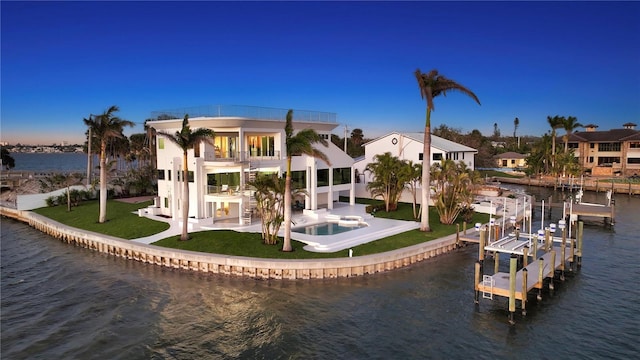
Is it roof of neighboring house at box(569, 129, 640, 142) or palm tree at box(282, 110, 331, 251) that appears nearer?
palm tree at box(282, 110, 331, 251)

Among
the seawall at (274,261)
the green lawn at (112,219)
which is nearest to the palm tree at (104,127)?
the green lawn at (112,219)

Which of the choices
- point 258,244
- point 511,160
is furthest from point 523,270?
point 511,160

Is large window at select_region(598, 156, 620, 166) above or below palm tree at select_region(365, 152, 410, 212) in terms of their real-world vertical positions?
above

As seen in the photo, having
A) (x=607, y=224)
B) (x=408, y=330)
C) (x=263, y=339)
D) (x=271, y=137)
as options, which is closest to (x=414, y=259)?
(x=408, y=330)

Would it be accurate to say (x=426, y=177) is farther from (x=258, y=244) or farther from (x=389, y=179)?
(x=258, y=244)

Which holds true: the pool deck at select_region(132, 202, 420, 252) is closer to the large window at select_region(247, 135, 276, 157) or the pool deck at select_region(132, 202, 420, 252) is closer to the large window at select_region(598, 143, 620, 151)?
the large window at select_region(247, 135, 276, 157)

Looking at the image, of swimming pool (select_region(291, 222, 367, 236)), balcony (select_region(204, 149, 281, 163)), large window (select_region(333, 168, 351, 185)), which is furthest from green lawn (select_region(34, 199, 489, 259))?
balcony (select_region(204, 149, 281, 163))

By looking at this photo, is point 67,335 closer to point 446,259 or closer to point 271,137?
point 446,259
